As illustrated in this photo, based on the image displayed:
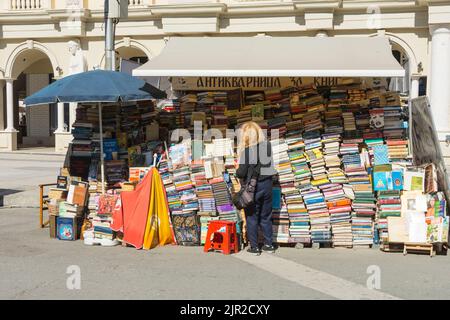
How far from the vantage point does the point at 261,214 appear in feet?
25.4

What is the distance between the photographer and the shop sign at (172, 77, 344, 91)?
899 cm

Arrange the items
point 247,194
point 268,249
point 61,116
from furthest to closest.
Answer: point 61,116
point 268,249
point 247,194

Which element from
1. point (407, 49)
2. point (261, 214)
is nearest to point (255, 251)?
point (261, 214)

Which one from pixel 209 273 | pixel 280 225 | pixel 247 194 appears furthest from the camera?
pixel 280 225

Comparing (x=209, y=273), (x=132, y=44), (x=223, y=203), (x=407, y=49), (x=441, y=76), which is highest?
(x=132, y=44)

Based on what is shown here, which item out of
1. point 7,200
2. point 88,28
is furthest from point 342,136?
point 88,28

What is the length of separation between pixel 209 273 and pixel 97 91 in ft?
10.8

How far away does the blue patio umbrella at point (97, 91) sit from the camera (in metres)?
8.16

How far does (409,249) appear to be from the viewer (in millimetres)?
7605

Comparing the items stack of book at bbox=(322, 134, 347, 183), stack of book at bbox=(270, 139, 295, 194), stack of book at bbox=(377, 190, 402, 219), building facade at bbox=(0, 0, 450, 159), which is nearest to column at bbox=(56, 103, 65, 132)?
building facade at bbox=(0, 0, 450, 159)

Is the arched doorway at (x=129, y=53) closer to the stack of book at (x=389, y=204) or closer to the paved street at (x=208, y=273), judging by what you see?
the paved street at (x=208, y=273)

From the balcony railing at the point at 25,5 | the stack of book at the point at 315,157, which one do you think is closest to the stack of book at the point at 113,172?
the stack of book at the point at 315,157

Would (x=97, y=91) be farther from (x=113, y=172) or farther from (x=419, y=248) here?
(x=419, y=248)
